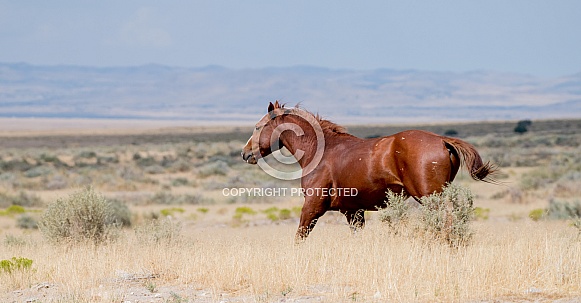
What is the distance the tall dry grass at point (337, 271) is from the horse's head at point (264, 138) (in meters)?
2.20

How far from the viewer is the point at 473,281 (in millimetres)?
7652

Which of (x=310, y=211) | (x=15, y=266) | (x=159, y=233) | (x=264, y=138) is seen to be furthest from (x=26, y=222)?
(x=310, y=211)

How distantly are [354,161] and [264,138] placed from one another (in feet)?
5.99

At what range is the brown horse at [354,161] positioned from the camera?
389 inches

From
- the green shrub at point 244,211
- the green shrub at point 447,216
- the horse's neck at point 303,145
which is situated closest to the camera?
the green shrub at point 447,216

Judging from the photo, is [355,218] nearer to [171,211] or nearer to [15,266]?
[15,266]

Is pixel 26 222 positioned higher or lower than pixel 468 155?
lower

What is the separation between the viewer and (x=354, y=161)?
417 inches

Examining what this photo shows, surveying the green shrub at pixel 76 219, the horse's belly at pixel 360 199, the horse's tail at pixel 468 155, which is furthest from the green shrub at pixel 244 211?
the horse's tail at pixel 468 155

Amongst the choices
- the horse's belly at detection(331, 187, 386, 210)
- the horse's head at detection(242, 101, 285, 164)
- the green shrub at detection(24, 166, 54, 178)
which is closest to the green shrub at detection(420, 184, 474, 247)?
the horse's belly at detection(331, 187, 386, 210)

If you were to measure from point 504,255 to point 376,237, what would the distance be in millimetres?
1653

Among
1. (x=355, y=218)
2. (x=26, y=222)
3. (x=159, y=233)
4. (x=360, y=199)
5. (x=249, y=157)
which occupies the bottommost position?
(x=26, y=222)

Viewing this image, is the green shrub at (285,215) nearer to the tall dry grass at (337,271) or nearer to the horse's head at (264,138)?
the horse's head at (264,138)

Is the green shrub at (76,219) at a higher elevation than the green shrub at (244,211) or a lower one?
higher
